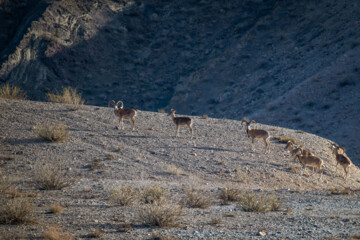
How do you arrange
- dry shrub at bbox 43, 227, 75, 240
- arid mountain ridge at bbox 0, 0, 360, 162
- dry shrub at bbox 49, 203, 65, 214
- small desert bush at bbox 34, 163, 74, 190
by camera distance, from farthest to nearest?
1. arid mountain ridge at bbox 0, 0, 360, 162
2. small desert bush at bbox 34, 163, 74, 190
3. dry shrub at bbox 49, 203, 65, 214
4. dry shrub at bbox 43, 227, 75, 240

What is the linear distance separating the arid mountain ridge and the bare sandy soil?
2078cm

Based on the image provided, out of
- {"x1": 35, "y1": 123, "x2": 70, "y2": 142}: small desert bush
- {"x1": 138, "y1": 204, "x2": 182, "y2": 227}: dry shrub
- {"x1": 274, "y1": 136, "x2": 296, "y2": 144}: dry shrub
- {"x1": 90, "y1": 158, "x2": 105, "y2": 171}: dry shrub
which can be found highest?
{"x1": 274, "y1": 136, "x2": 296, "y2": 144}: dry shrub

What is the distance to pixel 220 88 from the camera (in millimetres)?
51875

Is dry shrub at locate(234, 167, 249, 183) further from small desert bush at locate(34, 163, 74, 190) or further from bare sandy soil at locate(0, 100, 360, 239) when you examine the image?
small desert bush at locate(34, 163, 74, 190)

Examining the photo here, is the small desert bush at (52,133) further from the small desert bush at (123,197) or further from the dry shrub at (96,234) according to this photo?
the dry shrub at (96,234)

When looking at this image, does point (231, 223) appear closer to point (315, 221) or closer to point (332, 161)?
point (315, 221)

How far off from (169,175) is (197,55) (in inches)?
1717

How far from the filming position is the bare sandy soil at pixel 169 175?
921 centimetres

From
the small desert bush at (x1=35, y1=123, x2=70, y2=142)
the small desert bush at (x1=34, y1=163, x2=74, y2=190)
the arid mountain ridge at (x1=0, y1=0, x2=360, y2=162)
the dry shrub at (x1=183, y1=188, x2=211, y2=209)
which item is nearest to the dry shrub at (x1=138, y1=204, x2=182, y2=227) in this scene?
the dry shrub at (x1=183, y1=188, x2=211, y2=209)

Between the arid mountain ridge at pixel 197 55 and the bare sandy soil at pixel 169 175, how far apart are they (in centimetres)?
2078

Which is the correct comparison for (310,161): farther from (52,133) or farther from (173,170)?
(52,133)

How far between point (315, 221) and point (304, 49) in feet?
141

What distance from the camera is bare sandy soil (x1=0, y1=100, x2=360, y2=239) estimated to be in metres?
9.21

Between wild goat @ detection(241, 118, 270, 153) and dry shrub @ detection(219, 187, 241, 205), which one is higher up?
wild goat @ detection(241, 118, 270, 153)
